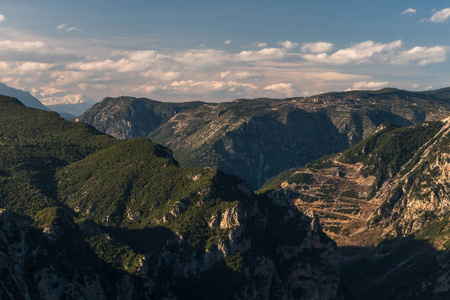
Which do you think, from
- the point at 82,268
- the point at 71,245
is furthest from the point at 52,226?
the point at 82,268

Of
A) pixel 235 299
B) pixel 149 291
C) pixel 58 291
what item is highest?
pixel 58 291

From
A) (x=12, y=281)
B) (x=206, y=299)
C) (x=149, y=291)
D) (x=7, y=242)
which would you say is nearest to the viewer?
(x=12, y=281)

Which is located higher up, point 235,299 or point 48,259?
point 48,259

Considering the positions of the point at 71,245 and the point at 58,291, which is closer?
the point at 58,291

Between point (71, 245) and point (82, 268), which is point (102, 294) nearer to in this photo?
point (82, 268)

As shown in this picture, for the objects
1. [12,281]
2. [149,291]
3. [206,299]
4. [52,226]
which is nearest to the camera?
[12,281]

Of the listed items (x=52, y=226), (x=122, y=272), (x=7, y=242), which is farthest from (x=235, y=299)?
(x=7, y=242)

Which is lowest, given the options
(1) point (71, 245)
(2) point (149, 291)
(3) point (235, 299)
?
(3) point (235, 299)

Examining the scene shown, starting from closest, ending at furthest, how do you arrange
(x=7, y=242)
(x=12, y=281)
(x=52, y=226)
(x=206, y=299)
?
1. (x=12, y=281)
2. (x=7, y=242)
3. (x=52, y=226)
4. (x=206, y=299)

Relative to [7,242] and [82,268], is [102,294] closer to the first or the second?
[82,268]
